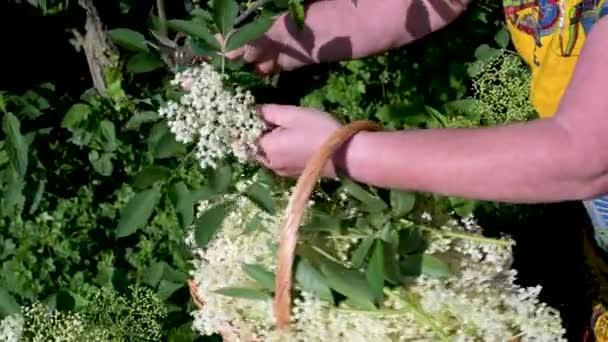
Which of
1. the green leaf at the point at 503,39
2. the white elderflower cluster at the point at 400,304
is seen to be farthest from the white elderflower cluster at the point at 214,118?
the green leaf at the point at 503,39

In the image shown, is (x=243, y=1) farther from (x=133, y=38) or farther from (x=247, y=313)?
(x=247, y=313)

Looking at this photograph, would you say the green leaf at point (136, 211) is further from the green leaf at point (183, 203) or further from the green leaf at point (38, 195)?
the green leaf at point (38, 195)

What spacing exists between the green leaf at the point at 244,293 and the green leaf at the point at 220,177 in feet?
0.44

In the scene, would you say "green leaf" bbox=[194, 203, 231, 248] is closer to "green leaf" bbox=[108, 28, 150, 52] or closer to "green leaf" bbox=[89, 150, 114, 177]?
"green leaf" bbox=[108, 28, 150, 52]

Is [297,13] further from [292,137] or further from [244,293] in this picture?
[244,293]

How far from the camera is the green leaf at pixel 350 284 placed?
3.82 feet

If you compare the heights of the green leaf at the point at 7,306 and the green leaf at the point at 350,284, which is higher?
the green leaf at the point at 350,284

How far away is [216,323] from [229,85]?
30 cm

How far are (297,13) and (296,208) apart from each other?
39cm

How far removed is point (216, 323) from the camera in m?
1.29

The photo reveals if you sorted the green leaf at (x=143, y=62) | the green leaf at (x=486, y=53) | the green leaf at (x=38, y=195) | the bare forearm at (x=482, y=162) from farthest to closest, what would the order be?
1. the green leaf at (x=38, y=195)
2. the green leaf at (x=486, y=53)
3. the green leaf at (x=143, y=62)
4. the bare forearm at (x=482, y=162)

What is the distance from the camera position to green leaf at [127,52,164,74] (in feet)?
4.46

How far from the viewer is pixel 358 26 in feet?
5.06

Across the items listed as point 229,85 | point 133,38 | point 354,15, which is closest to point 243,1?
point 354,15
